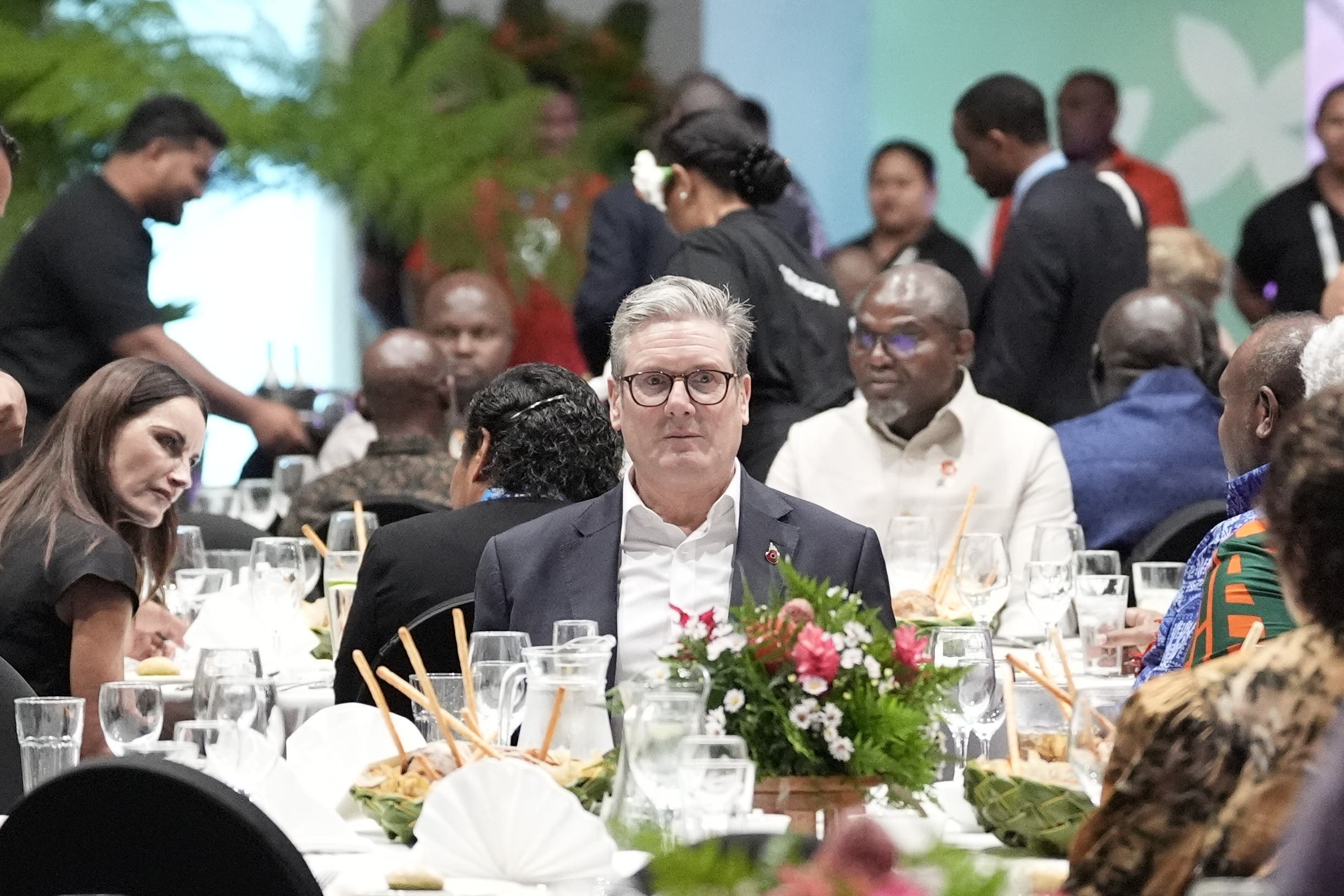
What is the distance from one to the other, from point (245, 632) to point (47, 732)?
1.48m

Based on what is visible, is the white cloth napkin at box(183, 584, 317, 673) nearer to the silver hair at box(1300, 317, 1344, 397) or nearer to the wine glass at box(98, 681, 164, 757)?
the wine glass at box(98, 681, 164, 757)

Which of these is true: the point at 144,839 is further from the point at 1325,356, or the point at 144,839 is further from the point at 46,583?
the point at 1325,356

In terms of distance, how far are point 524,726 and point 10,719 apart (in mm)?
726

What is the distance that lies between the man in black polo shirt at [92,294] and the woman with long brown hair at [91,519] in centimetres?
227

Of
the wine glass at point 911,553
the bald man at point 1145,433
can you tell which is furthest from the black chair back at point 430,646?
the bald man at point 1145,433

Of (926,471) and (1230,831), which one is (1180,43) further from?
(1230,831)

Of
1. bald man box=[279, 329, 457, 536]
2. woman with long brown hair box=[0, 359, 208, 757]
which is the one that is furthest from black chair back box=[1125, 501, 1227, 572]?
woman with long brown hair box=[0, 359, 208, 757]

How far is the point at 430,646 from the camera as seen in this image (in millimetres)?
3369

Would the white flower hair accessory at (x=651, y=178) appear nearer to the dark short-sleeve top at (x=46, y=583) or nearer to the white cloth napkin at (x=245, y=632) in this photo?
the white cloth napkin at (x=245, y=632)

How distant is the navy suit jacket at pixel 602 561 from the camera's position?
321 centimetres

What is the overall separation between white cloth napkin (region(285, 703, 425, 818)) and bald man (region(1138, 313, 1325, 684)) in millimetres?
1164

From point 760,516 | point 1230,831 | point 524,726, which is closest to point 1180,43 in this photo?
point 760,516

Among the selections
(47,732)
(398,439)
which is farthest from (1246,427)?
(398,439)

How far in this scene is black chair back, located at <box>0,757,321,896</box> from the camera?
187 cm
